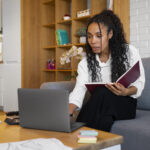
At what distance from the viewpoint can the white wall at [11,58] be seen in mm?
4629

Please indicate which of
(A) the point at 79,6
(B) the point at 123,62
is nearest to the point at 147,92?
(B) the point at 123,62

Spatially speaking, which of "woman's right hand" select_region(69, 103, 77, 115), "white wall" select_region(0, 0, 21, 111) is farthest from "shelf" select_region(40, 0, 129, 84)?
"woman's right hand" select_region(69, 103, 77, 115)

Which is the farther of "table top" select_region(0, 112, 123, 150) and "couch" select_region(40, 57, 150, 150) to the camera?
"couch" select_region(40, 57, 150, 150)

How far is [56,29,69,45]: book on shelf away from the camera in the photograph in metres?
4.29

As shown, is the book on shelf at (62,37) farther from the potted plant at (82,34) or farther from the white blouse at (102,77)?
the white blouse at (102,77)

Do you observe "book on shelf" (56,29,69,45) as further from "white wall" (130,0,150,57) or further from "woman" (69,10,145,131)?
"woman" (69,10,145,131)

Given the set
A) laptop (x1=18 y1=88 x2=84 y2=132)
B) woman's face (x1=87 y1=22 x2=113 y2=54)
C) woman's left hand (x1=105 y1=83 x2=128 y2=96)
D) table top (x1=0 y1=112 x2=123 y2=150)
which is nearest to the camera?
table top (x1=0 y1=112 x2=123 y2=150)

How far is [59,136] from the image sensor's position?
121 centimetres

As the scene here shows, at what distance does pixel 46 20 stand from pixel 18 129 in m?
3.64

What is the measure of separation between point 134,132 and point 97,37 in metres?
0.69

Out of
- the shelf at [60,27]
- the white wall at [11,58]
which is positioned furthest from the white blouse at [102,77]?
the white wall at [11,58]

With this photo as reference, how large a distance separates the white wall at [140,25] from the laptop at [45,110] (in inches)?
82.2

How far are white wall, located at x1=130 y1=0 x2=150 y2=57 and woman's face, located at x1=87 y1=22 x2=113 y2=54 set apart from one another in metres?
1.39

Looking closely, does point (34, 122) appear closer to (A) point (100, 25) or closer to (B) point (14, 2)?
(A) point (100, 25)
